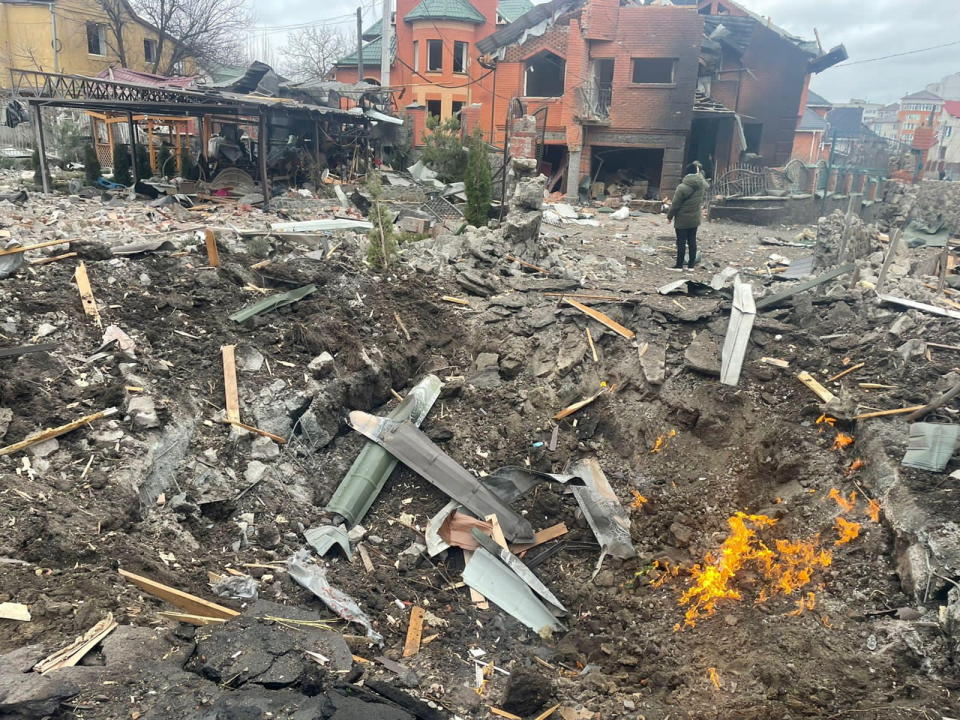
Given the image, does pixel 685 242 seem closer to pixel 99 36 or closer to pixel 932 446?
pixel 932 446

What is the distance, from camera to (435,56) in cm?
3281

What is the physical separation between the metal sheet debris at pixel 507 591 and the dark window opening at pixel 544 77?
A: 23.7m

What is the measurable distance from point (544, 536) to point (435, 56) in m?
31.0

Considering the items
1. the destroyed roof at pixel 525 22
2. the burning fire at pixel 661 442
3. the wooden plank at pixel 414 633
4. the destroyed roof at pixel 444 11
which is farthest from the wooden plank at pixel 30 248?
the destroyed roof at pixel 444 11

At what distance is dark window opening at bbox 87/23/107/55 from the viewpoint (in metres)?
34.7

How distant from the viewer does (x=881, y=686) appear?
14.7ft

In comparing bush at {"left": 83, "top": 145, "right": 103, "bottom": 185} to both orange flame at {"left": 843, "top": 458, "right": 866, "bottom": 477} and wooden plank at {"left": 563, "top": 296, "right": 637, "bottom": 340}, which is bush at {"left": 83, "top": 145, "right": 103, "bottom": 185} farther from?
orange flame at {"left": 843, "top": 458, "right": 866, "bottom": 477}

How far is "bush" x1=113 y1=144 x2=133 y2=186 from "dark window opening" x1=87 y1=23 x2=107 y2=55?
2192cm

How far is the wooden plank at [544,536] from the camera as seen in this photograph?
672cm

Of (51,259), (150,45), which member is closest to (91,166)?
(51,259)

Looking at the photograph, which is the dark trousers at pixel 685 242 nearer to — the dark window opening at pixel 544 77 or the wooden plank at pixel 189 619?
the wooden plank at pixel 189 619

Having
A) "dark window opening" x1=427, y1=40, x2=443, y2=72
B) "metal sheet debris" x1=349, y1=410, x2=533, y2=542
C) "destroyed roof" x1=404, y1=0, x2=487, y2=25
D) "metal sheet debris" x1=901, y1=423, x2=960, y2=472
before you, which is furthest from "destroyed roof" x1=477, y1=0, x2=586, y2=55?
"metal sheet debris" x1=901, y1=423, x2=960, y2=472

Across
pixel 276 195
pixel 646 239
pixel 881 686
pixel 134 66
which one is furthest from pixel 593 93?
pixel 134 66

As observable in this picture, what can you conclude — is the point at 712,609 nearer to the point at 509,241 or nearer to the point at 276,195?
the point at 509,241
